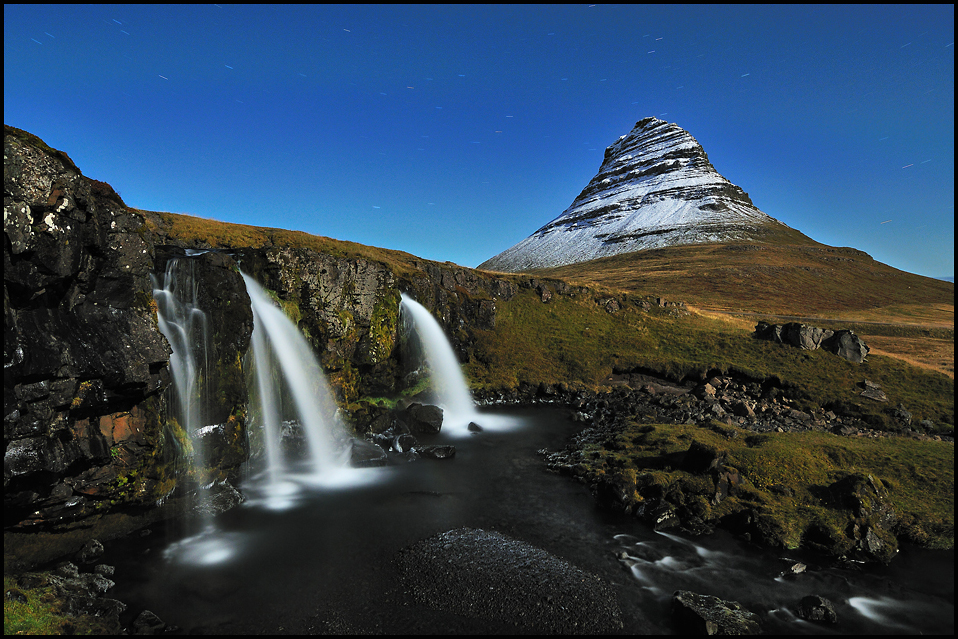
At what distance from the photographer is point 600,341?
164 feet

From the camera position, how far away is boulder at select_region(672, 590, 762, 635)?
12172 mm

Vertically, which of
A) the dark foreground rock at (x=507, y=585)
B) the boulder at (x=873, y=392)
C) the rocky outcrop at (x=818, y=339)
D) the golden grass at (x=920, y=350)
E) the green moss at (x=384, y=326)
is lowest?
the dark foreground rock at (x=507, y=585)

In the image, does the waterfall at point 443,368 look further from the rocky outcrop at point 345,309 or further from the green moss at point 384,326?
the green moss at point 384,326

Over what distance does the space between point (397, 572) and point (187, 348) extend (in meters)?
15.1

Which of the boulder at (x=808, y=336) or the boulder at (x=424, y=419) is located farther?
the boulder at (x=808, y=336)

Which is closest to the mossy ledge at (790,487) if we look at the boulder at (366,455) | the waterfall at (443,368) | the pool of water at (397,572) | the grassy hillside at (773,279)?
the pool of water at (397,572)

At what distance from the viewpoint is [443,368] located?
4078 centimetres

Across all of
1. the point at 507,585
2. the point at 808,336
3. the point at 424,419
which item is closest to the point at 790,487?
the point at 507,585

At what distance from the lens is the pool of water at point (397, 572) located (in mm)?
12781

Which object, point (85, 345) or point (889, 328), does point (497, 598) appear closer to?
point (85, 345)

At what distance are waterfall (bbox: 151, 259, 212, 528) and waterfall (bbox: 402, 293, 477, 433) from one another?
1810 centimetres

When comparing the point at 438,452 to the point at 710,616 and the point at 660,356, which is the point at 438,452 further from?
the point at 660,356

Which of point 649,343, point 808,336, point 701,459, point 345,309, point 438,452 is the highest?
point 345,309

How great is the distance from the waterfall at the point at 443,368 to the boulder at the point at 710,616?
2282 centimetres
